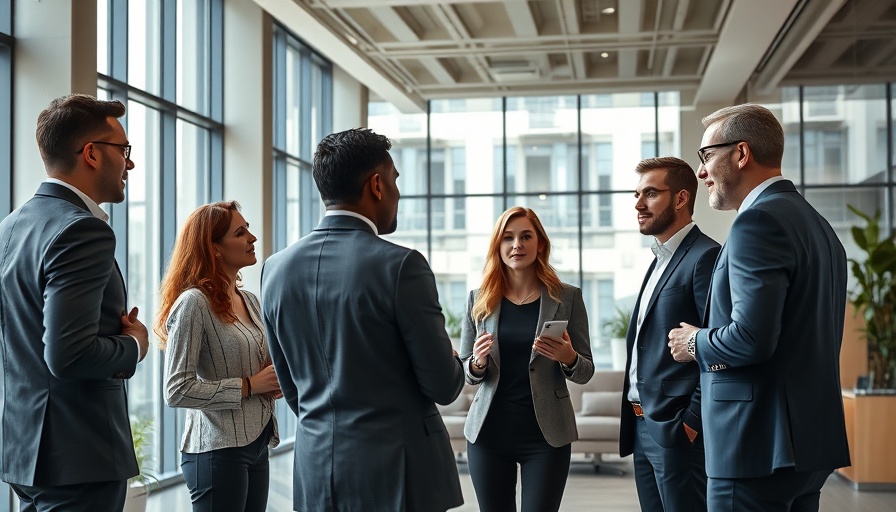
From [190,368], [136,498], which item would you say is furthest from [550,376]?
[136,498]

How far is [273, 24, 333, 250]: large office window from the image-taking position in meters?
11.4

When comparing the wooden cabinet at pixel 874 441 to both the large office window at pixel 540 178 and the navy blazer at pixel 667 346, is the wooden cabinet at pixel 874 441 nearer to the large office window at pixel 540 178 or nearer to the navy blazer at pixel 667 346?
the navy blazer at pixel 667 346

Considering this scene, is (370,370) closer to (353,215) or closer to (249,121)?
(353,215)

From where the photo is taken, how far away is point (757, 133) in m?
2.82

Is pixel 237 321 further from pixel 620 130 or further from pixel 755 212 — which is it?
pixel 620 130

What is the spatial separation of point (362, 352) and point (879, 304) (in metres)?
7.09

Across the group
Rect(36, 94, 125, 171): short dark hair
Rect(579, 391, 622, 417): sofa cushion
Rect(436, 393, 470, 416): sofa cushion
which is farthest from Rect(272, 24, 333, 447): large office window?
Rect(36, 94, 125, 171): short dark hair

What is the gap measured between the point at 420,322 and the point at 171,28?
741cm

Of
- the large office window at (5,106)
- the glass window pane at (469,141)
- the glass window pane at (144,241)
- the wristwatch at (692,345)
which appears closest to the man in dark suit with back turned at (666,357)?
the wristwatch at (692,345)

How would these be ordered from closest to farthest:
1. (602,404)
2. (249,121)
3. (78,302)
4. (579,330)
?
(78,302)
(579,330)
(249,121)
(602,404)

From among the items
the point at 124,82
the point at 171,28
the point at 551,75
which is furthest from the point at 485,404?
the point at 551,75

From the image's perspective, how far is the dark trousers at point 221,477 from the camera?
3.23m

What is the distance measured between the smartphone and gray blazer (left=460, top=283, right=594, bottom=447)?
13cm

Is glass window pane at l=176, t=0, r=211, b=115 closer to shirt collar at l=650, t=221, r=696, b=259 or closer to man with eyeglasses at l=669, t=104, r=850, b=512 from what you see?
shirt collar at l=650, t=221, r=696, b=259
